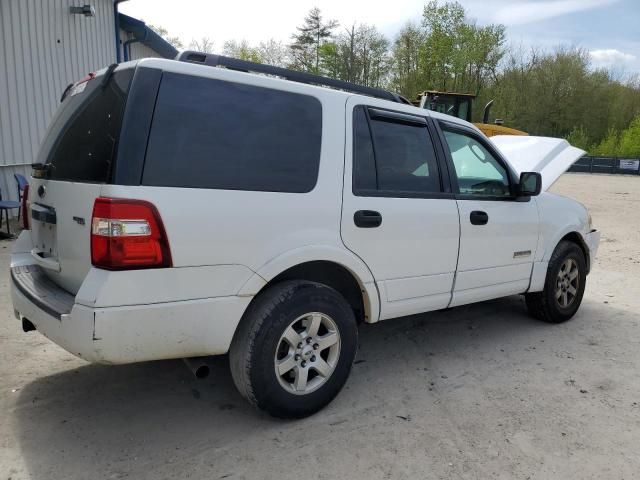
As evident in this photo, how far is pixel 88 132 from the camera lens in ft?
8.94

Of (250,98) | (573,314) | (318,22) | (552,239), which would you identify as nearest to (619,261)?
(573,314)

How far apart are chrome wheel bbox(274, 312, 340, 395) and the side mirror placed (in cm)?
213

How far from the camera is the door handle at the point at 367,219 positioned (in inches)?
123

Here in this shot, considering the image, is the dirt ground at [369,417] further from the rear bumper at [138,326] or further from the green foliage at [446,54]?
the green foliage at [446,54]

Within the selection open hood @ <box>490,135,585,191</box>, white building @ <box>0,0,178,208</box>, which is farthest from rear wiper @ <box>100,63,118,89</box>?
white building @ <box>0,0,178,208</box>

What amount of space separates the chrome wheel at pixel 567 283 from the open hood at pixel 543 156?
31.0 inches

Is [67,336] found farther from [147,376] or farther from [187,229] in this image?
[147,376]

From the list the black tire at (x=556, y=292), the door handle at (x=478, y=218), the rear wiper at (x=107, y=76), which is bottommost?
the black tire at (x=556, y=292)

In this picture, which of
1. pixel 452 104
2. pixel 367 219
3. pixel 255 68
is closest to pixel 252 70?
pixel 255 68

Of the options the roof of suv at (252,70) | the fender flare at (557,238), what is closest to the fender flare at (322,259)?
the roof of suv at (252,70)

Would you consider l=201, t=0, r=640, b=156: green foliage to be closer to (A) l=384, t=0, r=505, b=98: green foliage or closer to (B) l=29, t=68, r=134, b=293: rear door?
(A) l=384, t=0, r=505, b=98: green foliage

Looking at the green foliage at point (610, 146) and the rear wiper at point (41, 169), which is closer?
the rear wiper at point (41, 169)

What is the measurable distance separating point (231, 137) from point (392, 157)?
122 cm

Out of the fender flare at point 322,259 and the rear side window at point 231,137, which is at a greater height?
the rear side window at point 231,137
